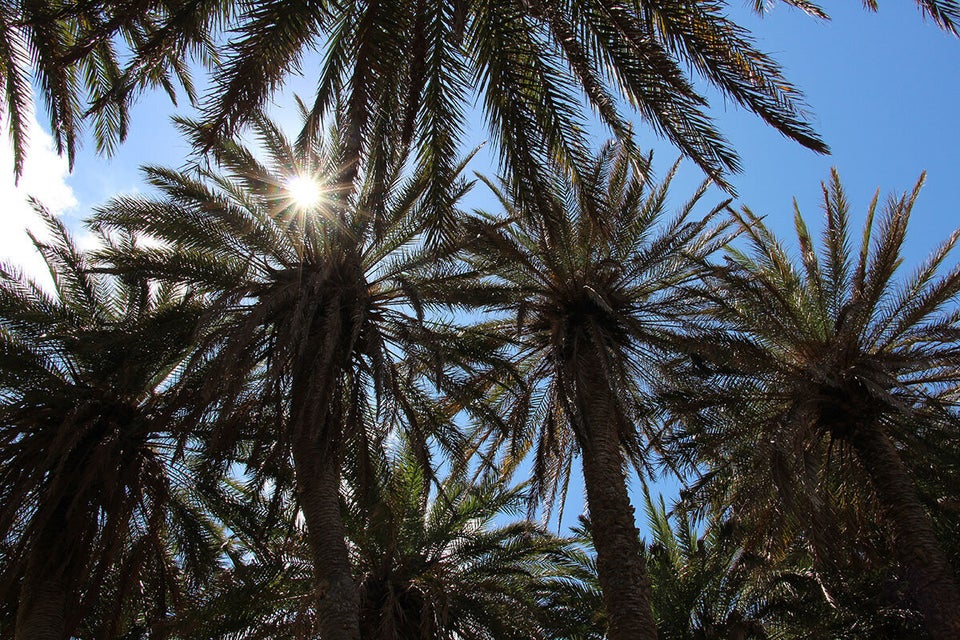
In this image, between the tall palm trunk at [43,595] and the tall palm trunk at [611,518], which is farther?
the tall palm trunk at [43,595]

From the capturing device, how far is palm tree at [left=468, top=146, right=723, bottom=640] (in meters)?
11.8

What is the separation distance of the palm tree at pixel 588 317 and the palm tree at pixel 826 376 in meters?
0.76

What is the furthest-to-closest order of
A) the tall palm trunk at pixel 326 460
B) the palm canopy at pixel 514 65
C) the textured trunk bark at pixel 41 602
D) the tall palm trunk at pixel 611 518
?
1. the textured trunk bark at pixel 41 602
2. the tall palm trunk at pixel 611 518
3. the tall palm trunk at pixel 326 460
4. the palm canopy at pixel 514 65

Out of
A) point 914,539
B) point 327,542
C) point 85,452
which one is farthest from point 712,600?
point 85,452

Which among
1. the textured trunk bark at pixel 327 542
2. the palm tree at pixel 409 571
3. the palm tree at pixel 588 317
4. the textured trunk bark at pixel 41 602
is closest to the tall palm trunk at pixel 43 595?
the textured trunk bark at pixel 41 602

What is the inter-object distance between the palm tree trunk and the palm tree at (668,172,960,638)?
2cm

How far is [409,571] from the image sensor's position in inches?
537

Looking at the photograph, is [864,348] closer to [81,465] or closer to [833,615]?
[833,615]

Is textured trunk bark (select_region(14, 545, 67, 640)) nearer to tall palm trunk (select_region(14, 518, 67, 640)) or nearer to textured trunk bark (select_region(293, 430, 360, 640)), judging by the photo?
tall palm trunk (select_region(14, 518, 67, 640))

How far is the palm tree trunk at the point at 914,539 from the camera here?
10.9m

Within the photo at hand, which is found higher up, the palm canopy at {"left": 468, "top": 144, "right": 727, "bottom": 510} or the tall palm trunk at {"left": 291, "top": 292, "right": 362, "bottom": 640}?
the palm canopy at {"left": 468, "top": 144, "right": 727, "bottom": 510}

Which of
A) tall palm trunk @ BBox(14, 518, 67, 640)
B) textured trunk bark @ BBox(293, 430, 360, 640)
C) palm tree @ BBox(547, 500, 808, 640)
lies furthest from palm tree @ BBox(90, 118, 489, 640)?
palm tree @ BBox(547, 500, 808, 640)

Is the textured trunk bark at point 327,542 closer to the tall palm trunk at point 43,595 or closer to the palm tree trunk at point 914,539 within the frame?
the tall palm trunk at point 43,595

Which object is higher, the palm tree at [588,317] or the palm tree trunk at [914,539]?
the palm tree at [588,317]
